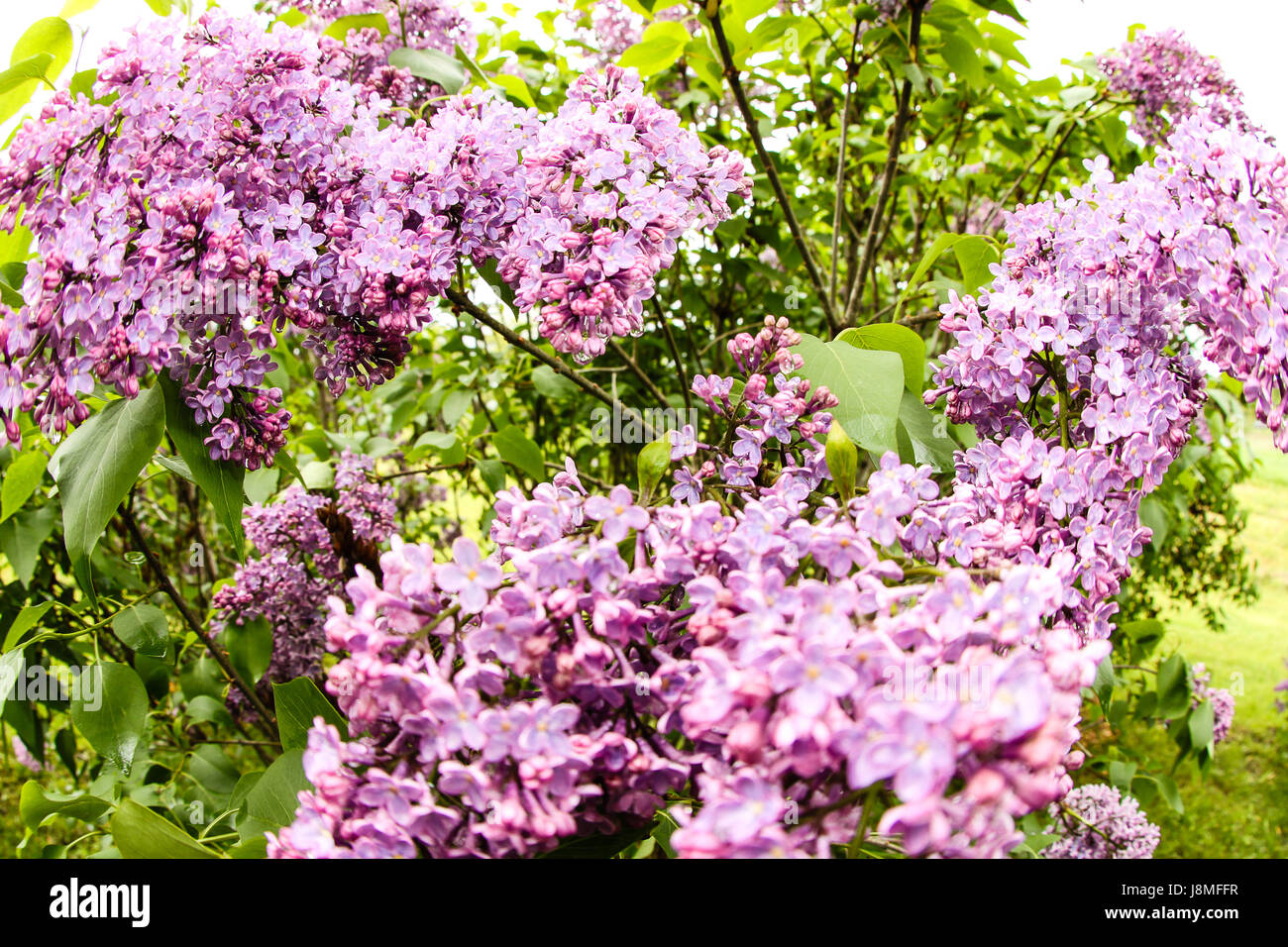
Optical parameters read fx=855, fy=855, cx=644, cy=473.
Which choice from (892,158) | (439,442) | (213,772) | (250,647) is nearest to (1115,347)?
(892,158)

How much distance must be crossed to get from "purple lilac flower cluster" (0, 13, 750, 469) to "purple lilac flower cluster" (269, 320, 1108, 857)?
458 mm

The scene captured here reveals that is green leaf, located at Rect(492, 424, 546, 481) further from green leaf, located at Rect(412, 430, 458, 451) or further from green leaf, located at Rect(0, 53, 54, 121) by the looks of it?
green leaf, located at Rect(0, 53, 54, 121)

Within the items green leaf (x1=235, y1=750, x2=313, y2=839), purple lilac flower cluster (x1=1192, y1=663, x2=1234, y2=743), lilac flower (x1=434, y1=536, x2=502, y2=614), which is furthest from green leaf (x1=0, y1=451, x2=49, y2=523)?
purple lilac flower cluster (x1=1192, y1=663, x2=1234, y2=743)

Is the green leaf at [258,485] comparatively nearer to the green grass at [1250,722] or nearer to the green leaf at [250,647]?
the green leaf at [250,647]

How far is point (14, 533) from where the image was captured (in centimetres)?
195

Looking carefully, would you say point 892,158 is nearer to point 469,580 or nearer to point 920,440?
point 920,440

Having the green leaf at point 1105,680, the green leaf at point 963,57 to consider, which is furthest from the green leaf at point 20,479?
the green leaf at point 963,57

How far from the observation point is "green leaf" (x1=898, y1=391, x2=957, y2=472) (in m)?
1.23

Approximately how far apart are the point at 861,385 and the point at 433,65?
1.15 m

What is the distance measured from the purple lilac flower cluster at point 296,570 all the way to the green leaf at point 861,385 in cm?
149

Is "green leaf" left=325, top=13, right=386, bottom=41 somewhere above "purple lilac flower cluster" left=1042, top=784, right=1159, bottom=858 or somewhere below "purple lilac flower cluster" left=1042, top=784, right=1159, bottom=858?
above

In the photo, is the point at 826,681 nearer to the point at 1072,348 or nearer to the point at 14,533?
the point at 1072,348

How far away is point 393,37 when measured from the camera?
2.00 m

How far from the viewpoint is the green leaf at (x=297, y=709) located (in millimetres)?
→ 1027
